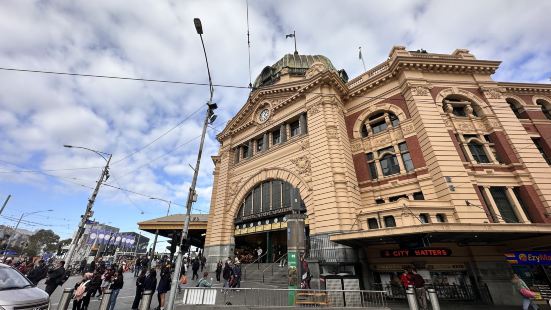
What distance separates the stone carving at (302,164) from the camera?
22.2 metres

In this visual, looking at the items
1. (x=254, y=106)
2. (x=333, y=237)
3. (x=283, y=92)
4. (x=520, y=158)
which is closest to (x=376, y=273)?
(x=333, y=237)

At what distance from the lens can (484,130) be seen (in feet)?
64.1

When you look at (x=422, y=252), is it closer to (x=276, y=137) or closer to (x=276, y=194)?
(x=276, y=194)

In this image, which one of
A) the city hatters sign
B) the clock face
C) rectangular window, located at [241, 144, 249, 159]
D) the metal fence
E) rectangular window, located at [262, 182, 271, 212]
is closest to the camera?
the metal fence

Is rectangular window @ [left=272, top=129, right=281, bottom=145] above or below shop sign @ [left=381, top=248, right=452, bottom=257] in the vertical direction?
above

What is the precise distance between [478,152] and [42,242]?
118m

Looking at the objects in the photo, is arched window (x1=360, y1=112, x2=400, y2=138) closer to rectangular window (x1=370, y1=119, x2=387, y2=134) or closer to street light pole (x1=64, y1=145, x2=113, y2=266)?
rectangular window (x1=370, y1=119, x2=387, y2=134)

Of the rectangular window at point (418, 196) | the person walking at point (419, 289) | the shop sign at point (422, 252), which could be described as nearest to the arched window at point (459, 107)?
the rectangular window at point (418, 196)

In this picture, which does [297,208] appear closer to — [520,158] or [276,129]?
[276,129]

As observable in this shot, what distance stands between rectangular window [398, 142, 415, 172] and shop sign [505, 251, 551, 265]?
7657 millimetres

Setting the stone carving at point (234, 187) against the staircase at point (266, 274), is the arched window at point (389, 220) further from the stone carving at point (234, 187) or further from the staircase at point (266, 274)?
the stone carving at point (234, 187)

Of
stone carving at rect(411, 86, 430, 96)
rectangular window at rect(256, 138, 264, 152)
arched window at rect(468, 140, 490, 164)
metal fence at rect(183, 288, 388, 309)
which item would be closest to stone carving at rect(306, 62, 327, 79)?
stone carving at rect(411, 86, 430, 96)

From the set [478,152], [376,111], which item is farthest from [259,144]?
[478,152]

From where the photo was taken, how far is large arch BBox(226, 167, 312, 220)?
70.6 ft
